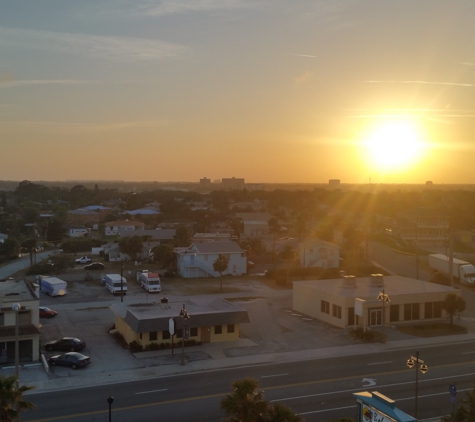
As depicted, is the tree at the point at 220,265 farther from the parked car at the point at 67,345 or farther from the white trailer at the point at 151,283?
the parked car at the point at 67,345

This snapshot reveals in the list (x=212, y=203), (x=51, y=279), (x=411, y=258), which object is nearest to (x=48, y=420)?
(x=51, y=279)

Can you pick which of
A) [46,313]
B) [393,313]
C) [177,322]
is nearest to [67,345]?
[177,322]

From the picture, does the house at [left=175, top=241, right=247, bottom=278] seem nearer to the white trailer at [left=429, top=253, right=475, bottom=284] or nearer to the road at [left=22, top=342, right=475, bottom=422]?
the white trailer at [left=429, top=253, right=475, bottom=284]

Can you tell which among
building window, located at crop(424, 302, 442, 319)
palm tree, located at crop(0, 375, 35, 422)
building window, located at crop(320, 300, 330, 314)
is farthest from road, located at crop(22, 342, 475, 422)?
building window, located at crop(424, 302, 442, 319)

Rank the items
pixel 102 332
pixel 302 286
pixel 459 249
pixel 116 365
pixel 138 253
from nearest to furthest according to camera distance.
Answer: pixel 116 365
pixel 102 332
pixel 302 286
pixel 138 253
pixel 459 249

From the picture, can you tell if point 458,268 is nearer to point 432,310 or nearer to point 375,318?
point 432,310

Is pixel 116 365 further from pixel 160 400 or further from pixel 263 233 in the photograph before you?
pixel 263 233

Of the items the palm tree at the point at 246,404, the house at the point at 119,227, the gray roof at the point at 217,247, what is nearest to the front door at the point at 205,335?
the palm tree at the point at 246,404
